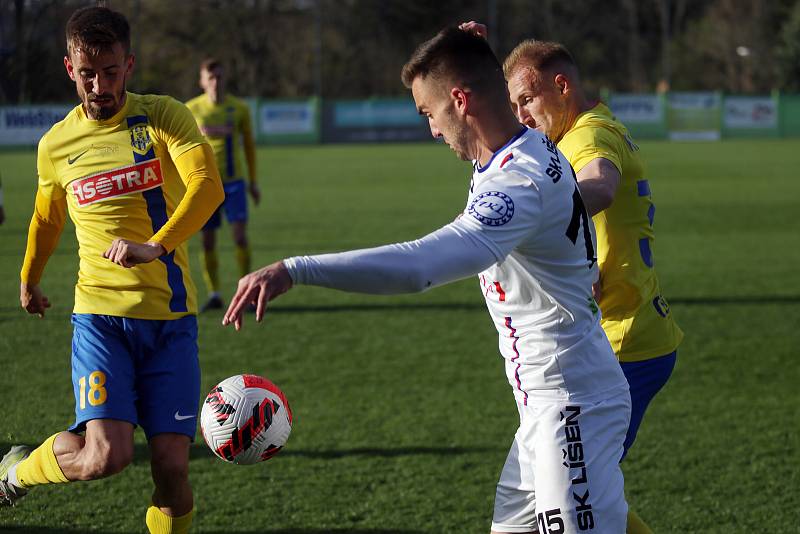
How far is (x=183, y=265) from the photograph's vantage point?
14.4 ft

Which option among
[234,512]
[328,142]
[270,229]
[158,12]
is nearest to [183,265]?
[234,512]

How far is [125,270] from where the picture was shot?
4203mm

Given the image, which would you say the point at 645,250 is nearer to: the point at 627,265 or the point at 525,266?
the point at 627,265

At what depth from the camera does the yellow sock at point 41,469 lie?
4160 mm

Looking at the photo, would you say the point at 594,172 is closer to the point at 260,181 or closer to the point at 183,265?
the point at 183,265

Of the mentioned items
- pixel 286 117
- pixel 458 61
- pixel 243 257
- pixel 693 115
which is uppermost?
pixel 458 61

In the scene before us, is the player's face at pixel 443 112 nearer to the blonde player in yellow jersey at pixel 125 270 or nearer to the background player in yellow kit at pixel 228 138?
the blonde player in yellow jersey at pixel 125 270

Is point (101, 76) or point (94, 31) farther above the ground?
point (94, 31)

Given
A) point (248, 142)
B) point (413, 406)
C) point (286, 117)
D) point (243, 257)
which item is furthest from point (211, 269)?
point (286, 117)

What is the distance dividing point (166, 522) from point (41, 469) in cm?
56

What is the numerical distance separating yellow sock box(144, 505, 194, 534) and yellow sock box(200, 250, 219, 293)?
6302mm

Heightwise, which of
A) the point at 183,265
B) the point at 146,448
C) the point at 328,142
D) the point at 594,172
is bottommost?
the point at 328,142

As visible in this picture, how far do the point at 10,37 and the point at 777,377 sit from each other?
7.17 meters

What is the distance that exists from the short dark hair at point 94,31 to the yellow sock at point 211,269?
6340mm
